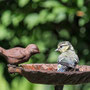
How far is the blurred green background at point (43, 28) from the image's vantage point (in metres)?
3.89

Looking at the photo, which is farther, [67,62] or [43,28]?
[43,28]

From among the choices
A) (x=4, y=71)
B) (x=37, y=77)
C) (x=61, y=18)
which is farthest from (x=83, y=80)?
A: (x=4, y=71)

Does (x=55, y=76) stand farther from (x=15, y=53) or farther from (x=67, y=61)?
(x=15, y=53)

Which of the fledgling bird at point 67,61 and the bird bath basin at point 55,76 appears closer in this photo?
the bird bath basin at point 55,76

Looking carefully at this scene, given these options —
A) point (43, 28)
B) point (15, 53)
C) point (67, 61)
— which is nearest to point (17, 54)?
point (15, 53)

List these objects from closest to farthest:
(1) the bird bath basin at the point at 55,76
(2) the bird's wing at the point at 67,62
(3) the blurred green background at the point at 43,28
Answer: (1) the bird bath basin at the point at 55,76 → (2) the bird's wing at the point at 67,62 → (3) the blurred green background at the point at 43,28

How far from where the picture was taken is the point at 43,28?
405 centimetres

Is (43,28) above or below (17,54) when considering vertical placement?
below

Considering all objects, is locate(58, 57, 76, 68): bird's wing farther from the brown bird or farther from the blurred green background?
the blurred green background

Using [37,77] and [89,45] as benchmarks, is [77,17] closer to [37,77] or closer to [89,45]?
[89,45]

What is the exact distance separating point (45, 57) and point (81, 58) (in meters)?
0.35

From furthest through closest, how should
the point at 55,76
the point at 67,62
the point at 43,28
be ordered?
the point at 43,28 < the point at 67,62 < the point at 55,76

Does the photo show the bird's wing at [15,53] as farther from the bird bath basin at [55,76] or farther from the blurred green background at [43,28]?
the blurred green background at [43,28]

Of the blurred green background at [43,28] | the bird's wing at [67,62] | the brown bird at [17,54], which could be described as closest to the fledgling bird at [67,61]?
the bird's wing at [67,62]
